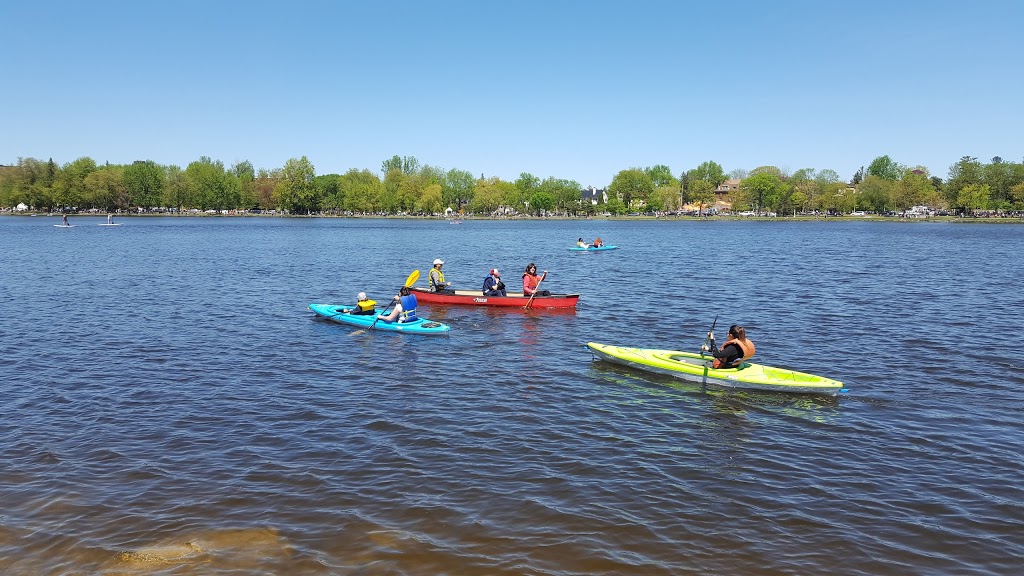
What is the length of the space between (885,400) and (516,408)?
945 cm

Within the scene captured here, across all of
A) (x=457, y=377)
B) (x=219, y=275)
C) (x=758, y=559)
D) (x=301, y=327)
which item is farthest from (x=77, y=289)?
(x=758, y=559)

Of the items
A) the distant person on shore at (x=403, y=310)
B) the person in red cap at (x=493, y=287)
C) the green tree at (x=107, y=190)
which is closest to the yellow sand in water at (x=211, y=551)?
the distant person on shore at (x=403, y=310)

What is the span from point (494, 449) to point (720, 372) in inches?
285

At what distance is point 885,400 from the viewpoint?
17234 mm

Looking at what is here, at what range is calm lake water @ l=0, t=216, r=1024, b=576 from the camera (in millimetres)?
9945

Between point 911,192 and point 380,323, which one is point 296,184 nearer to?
point 911,192

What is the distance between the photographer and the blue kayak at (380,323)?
80.2 feet

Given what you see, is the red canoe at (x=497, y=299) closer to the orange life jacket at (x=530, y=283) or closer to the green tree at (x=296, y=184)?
the orange life jacket at (x=530, y=283)

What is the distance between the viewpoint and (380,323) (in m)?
25.0

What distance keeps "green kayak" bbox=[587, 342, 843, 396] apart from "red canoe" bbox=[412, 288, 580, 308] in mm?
10395

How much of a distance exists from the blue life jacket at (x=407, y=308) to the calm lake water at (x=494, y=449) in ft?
2.93

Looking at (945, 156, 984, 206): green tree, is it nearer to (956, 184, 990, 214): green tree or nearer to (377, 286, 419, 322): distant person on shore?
(956, 184, 990, 214): green tree

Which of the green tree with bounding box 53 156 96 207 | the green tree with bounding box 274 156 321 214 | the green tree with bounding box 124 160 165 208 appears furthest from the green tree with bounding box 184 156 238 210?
the green tree with bounding box 53 156 96 207

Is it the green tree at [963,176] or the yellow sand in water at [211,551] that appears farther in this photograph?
the green tree at [963,176]
